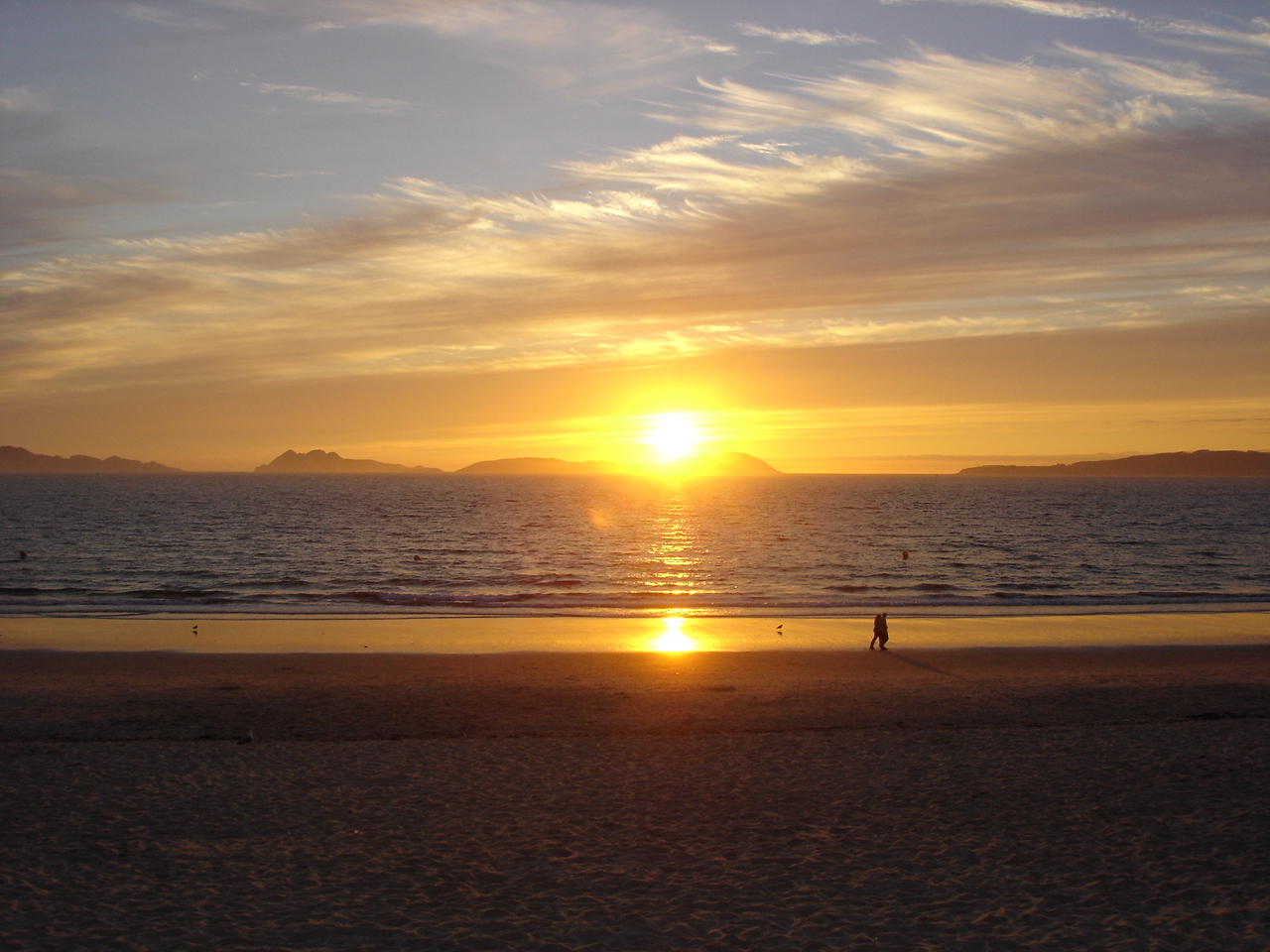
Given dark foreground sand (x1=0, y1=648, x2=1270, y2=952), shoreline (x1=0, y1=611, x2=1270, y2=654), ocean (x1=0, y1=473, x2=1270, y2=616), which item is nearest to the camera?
dark foreground sand (x1=0, y1=648, x2=1270, y2=952)

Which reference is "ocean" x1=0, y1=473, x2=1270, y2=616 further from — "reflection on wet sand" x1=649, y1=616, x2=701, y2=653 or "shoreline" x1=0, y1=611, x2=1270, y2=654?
"reflection on wet sand" x1=649, y1=616, x2=701, y2=653

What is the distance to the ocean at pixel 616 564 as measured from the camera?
3659 centimetres

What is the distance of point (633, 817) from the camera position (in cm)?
1071

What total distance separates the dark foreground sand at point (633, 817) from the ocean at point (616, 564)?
55.4 ft

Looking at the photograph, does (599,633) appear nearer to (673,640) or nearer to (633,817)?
(673,640)

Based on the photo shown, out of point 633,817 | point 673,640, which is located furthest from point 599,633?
point 633,817

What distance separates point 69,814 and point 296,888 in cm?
380

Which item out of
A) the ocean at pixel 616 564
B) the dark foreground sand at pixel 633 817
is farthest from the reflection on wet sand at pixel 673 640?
the dark foreground sand at pixel 633 817

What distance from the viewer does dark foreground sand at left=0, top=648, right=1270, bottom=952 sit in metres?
7.99

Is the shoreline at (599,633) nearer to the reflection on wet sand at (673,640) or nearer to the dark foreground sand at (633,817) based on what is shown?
the reflection on wet sand at (673,640)

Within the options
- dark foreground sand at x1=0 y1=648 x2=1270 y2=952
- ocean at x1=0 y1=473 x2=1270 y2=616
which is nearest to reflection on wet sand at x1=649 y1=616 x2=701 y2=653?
ocean at x1=0 y1=473 x2=1270 y2=616

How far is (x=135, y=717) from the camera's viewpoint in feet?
51.3

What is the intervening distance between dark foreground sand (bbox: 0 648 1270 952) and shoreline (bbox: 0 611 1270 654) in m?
6.14

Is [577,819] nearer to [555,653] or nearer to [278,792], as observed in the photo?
[278,792]
